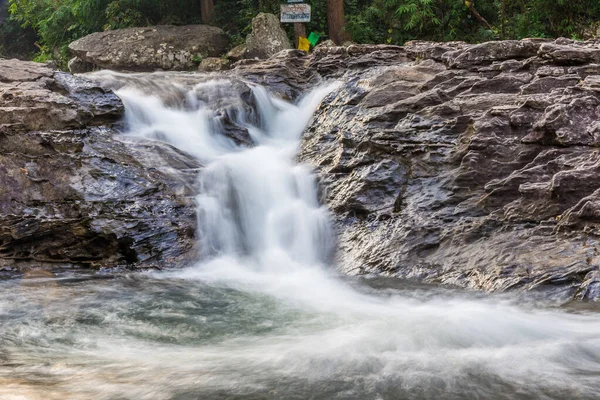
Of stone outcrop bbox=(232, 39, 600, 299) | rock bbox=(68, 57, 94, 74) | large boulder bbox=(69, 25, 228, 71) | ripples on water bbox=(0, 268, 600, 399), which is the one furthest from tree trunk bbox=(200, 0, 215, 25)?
ripples on water bbox=(0, 268, 600, 399)

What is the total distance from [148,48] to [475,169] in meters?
11.5

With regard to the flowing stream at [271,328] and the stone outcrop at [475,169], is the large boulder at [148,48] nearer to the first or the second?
the stone outcrop at [475,169]

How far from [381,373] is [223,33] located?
14.3 metres

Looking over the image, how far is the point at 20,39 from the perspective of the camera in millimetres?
22891

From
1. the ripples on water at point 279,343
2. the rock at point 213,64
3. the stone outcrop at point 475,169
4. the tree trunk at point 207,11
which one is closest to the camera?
the ripples on water at point 279,343

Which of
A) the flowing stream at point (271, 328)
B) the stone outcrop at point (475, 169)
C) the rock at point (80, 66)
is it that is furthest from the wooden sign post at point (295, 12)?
the flowing stream at point (271, 328)

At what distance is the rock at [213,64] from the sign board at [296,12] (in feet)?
6.27

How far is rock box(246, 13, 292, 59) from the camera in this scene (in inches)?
593

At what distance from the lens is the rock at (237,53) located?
49.6 ft

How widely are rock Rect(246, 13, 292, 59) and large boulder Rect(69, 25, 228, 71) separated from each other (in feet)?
4.17

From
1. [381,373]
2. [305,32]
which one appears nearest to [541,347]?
[381,373]

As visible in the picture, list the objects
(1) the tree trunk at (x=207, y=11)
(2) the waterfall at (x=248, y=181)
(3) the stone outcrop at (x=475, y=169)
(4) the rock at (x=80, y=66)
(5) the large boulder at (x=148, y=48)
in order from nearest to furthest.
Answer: (3) the stone outcrop at (x=475, y=169) < (2) the waterfall at (x=248, y=181) < (5) the large boulder at (x=148, y=48) < (4) the rock at (x=80, y=66) < (1) the tree trunk at (x=207, y=11)

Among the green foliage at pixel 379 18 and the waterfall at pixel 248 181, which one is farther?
the green foliage at pixel 379 18

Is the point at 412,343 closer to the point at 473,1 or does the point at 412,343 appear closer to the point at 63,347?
the point at 63,347
